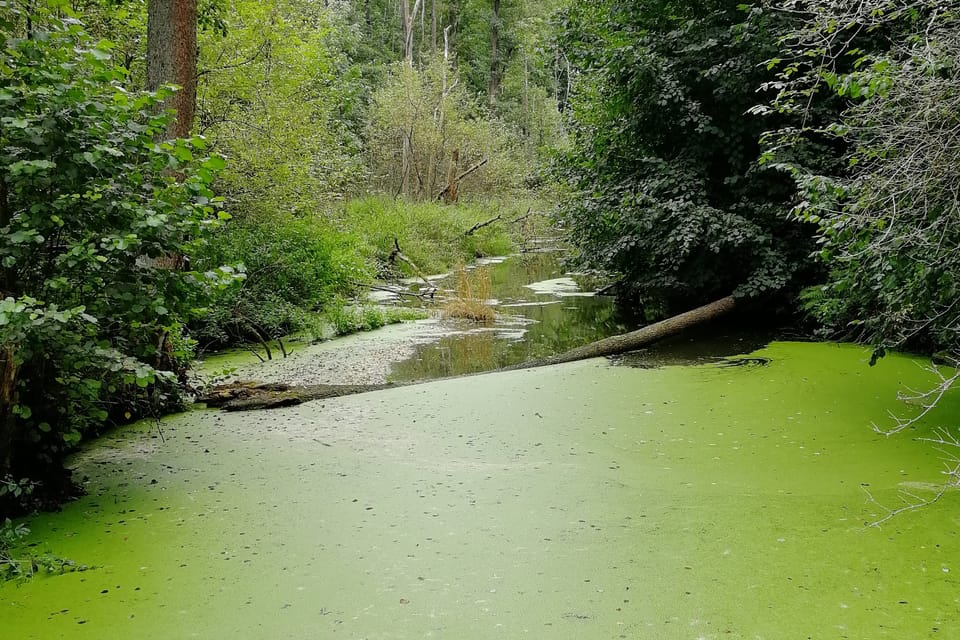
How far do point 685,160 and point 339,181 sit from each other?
Answer: 537 centimetres

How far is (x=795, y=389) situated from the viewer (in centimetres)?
506

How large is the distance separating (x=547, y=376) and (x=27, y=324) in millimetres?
4168

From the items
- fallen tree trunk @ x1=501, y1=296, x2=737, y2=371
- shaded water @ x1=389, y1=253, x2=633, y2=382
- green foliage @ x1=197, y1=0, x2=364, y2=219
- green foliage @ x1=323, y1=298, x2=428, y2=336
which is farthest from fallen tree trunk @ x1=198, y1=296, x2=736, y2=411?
green foliage @ x1=197, y1=0, x2=364, y2=219

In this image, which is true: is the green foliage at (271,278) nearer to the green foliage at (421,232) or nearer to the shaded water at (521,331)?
the shaded water at (521,331)

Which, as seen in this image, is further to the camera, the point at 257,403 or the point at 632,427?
the point at 257,403

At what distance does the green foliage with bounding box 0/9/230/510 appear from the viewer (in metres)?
2.74

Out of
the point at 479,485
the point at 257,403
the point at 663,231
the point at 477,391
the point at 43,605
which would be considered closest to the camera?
the point at 43,605

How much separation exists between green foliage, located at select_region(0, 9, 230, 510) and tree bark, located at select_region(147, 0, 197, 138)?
1.60 m

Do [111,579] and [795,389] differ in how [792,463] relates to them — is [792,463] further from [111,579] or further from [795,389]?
[111,579]

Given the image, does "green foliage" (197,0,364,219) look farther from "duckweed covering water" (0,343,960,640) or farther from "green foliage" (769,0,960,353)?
"green foliage" (769,0,960,353)


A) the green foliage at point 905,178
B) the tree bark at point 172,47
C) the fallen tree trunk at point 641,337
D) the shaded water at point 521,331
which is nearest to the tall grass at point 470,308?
the shaded water at point 521,331

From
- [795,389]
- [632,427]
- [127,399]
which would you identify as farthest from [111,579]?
[795,389]

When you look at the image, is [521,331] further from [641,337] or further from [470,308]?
[641,337]

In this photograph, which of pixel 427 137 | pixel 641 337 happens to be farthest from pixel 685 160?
pixel 427 137
